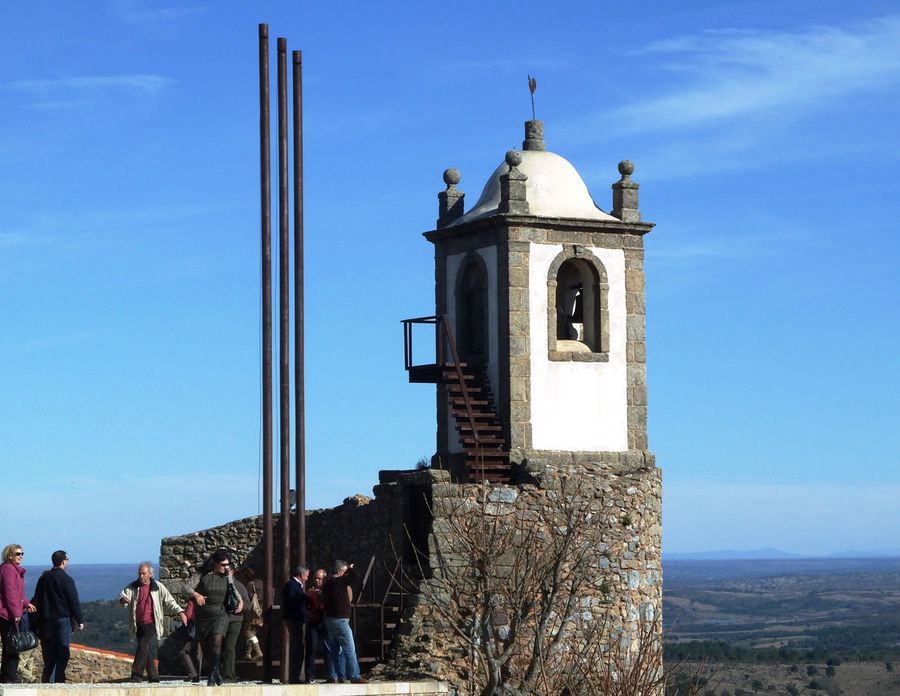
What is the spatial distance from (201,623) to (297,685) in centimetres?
141

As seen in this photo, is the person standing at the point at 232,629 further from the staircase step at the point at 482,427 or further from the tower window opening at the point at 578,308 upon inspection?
the tower window opening at the point at 578,308

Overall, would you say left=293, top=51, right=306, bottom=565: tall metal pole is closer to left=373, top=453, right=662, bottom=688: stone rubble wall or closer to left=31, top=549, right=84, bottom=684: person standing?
left=373, top=453, right=662, bottom=688: stone rubble wall

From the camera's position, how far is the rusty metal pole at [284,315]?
28.5m

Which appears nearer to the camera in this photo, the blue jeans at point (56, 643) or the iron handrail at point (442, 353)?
the blue jeans at point (56, 643)

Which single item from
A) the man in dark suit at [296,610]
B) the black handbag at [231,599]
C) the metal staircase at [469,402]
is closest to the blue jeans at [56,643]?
the black handbag at [231,599]

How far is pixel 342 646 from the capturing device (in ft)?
86.8

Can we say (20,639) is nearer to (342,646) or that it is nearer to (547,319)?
(342,646)

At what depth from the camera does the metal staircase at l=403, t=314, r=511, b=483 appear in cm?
3312

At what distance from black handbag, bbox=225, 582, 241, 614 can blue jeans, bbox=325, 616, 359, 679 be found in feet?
3.80

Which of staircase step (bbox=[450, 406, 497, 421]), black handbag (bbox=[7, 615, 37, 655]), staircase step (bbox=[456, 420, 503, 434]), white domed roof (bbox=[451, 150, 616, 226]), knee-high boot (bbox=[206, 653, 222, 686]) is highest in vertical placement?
white domed roof (bbox=[451, 150, 616, 226])

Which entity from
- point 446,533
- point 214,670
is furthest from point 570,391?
point 214,670

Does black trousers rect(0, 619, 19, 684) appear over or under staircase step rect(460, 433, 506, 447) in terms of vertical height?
under

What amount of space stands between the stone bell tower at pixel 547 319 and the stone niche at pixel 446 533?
54cm

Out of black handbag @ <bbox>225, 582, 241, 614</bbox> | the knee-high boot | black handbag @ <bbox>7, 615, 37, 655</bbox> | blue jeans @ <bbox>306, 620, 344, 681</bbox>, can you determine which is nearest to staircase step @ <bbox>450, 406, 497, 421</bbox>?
blue jeans @ <bbox>306, 620, 344, 681</bbox>
